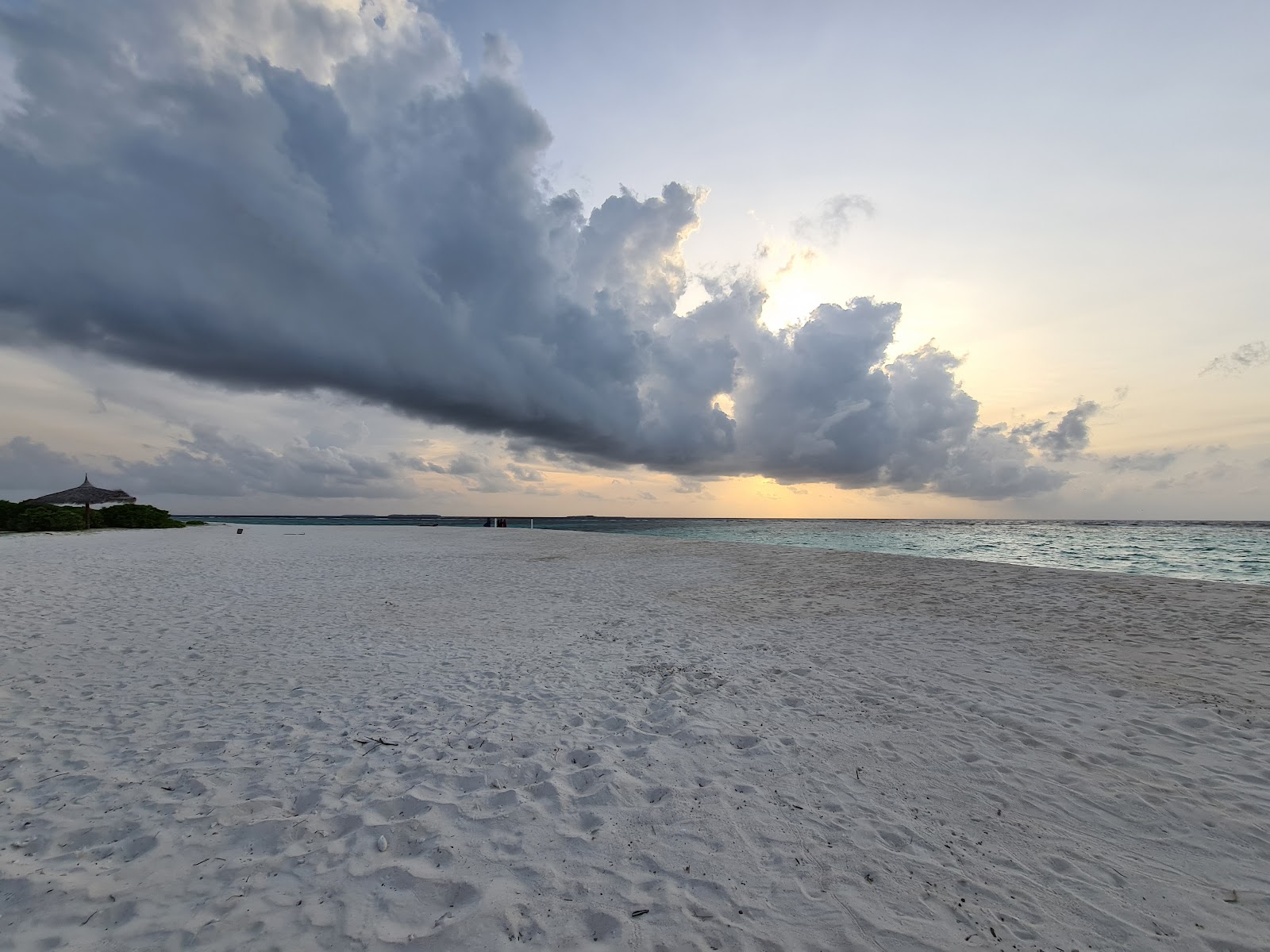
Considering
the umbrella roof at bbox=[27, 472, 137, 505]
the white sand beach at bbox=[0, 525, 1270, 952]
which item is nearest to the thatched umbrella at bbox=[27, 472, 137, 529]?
the umbrella roof at bbox=[27, 472, 137, 505]

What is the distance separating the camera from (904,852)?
4059 mm

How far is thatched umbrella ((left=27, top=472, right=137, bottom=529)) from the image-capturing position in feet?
119

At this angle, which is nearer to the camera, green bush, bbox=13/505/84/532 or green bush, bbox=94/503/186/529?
green bush, bbox=13/505/84/532

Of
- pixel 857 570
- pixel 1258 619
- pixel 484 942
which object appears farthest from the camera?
pixel 857 570

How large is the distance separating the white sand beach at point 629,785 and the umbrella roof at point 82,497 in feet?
119

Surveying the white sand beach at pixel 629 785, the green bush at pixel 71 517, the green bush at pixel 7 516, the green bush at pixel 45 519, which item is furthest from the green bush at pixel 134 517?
the white sand beach at pixel 629 785

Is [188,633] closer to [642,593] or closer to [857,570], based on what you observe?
[642,593]

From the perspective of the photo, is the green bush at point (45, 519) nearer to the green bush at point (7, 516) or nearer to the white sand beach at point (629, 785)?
the green bush at point (7, 516)

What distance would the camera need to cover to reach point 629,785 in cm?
497

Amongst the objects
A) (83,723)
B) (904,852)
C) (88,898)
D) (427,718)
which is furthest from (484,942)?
(83,723)

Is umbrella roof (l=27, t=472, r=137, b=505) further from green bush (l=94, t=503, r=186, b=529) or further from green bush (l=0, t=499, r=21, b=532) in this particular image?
Result: green bush (l=94, t=503, r=186, b=529)

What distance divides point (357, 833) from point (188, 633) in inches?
345

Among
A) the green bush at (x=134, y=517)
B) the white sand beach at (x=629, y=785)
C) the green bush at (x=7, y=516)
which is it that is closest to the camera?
the white sand beach at (x=629, y=785)

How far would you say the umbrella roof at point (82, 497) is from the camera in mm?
36188
